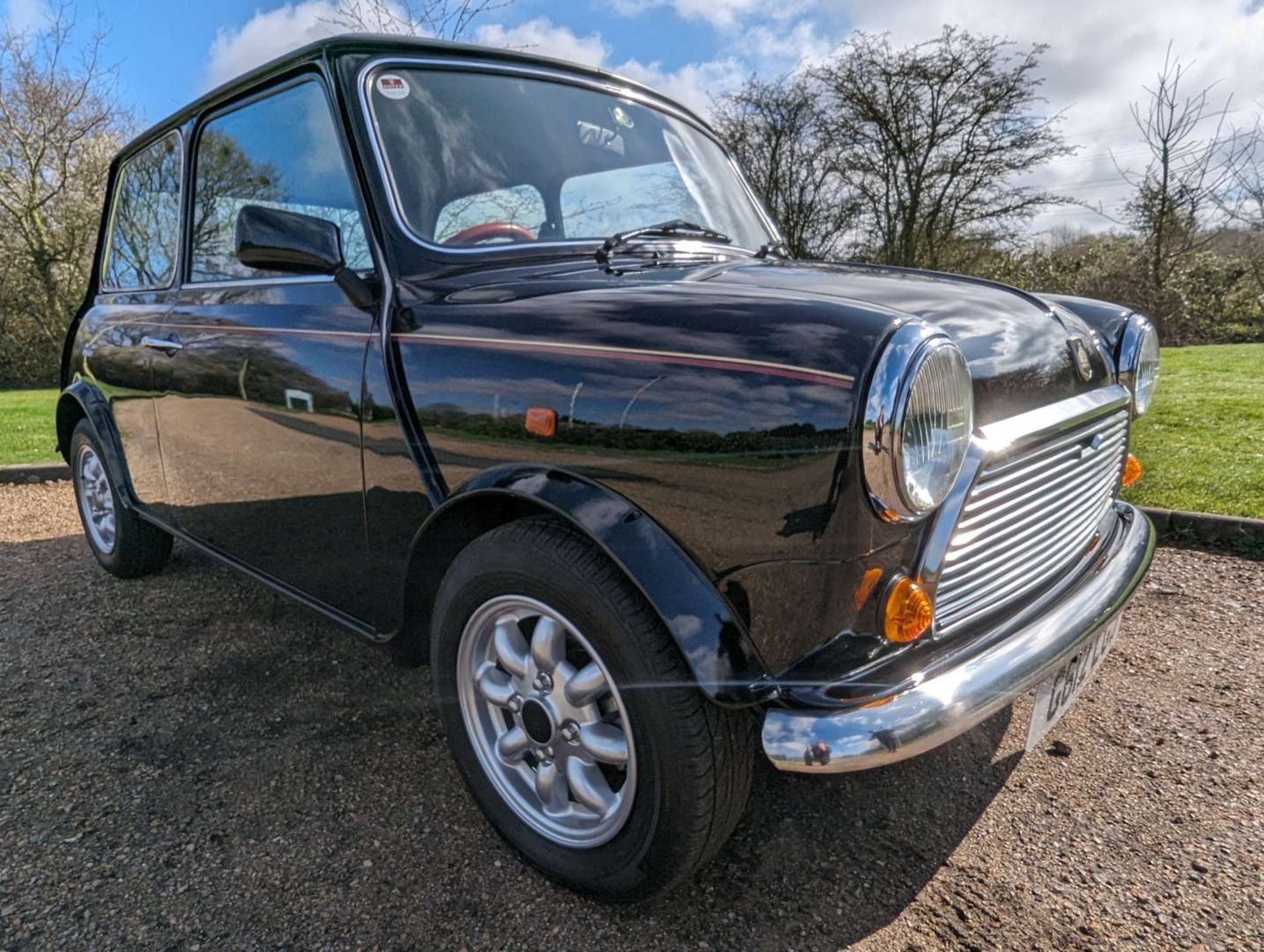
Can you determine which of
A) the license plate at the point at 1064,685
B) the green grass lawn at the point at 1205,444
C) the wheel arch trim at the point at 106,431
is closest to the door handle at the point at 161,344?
the wheel arch trim at the point at 106,431

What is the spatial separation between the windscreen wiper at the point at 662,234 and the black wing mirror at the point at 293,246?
0.66 m

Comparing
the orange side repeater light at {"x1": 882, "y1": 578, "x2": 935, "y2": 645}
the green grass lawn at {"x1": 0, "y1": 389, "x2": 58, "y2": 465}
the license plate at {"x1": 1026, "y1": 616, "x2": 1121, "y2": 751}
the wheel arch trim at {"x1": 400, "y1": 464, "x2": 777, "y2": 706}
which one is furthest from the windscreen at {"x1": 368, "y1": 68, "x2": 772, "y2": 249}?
the green grass lawn at {"x1": 0, "y1": 389, "x2": 58, "y2": 465}

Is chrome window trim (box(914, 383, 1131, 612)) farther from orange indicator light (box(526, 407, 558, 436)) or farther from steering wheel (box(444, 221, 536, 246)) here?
steering wheel (box(444, 221, 536, 246))

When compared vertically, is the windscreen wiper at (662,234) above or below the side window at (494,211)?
below

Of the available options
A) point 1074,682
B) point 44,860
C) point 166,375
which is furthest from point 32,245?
point 1074,682

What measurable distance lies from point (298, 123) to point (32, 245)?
1974 cm

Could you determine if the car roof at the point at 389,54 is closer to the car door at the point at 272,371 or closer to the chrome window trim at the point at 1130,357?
the car door at the point at 272,371

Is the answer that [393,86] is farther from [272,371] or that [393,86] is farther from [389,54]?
[272,371]

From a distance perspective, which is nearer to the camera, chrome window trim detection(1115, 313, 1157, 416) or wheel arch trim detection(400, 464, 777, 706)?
wheel arch trim detection(400, 464, 777, 706)

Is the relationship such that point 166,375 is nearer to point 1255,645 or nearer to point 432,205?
point 432,205

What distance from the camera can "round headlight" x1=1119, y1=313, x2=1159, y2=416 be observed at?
8.32 feet

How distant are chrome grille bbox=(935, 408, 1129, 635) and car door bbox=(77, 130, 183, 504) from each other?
9.12ft

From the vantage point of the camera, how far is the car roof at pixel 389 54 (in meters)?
2.34

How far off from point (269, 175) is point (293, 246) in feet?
2.65
